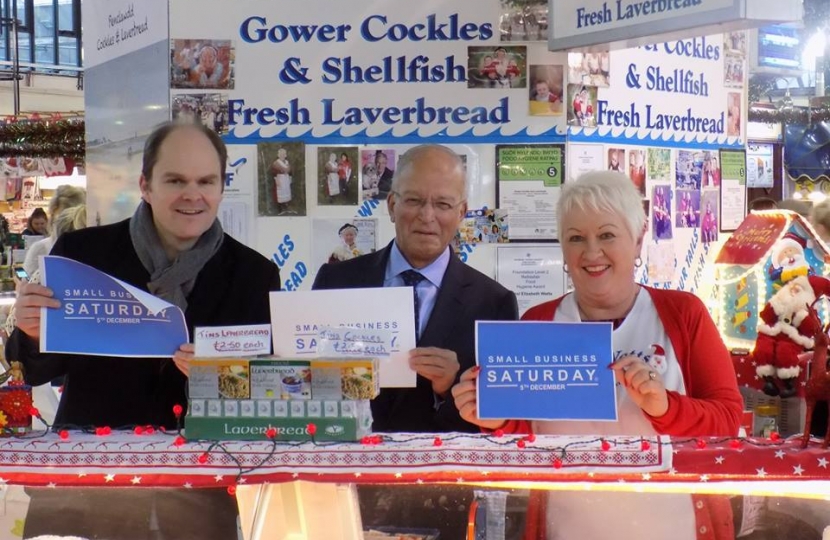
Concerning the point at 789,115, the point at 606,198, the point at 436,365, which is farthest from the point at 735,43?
the point at 789,115

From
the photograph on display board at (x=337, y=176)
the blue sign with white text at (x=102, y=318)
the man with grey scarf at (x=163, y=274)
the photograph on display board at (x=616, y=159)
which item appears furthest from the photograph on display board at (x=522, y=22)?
the blue sign with white text at (x=102, y=318)

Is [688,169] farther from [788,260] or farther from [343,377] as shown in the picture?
[343,377]

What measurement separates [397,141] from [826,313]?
121 inches

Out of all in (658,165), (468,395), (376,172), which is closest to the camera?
(468,395)

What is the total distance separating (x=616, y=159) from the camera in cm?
472

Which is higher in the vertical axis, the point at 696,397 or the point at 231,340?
the point at 231,340

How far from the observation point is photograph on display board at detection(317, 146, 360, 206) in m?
4.55

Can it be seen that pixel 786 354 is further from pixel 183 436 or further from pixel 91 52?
pixel 183 436

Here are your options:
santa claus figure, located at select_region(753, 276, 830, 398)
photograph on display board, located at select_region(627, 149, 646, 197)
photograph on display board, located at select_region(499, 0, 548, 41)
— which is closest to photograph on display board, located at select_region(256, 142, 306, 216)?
photograph on display board, located at select_region(499, 0, 548, 41)

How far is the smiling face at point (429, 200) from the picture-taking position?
2.83m

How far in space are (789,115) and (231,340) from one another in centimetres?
1163

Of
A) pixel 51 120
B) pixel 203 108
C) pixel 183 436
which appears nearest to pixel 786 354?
pixel 203 108

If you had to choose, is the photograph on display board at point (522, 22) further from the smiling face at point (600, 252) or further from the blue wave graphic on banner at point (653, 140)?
the smiling face at point (600, 252)

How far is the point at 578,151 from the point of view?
14.9ft
